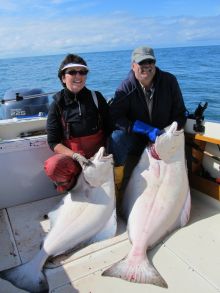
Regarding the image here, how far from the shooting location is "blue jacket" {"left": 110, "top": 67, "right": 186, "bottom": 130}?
3.78 metres

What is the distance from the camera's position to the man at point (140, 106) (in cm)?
376

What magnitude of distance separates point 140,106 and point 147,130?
33cm

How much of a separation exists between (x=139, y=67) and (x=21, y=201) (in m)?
2.12

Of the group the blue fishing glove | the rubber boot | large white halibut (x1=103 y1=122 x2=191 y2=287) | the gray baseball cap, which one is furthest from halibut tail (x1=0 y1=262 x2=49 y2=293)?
the gray baseball cap

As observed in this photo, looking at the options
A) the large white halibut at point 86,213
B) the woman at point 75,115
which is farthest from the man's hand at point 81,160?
the woman at point 75,115

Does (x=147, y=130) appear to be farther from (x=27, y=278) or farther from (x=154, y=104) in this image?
(x=27, y=278)

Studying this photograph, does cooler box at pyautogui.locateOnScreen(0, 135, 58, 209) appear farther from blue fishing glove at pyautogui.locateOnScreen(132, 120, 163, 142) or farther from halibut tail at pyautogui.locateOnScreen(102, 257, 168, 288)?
halibut tail at pyautogui.locateOnScreen(102, 257, 168, 288)

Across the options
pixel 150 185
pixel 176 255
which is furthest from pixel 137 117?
pixel 176 255

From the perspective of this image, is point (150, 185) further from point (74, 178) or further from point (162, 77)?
point (162, 77)

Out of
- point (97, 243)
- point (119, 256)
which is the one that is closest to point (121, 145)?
point (97, 243)

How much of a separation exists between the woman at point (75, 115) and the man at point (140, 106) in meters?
0.21

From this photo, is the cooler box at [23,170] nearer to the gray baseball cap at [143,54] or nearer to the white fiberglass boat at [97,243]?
the white fiberglass boat at [97,243]

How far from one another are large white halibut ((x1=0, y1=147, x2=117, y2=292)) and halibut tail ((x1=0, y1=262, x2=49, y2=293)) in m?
0.10

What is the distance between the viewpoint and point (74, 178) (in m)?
3.43
